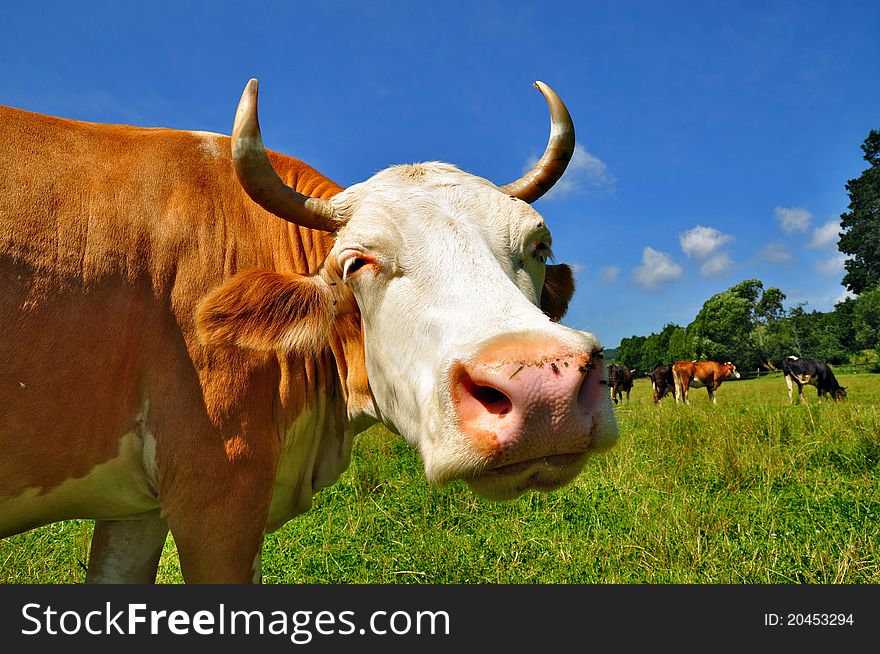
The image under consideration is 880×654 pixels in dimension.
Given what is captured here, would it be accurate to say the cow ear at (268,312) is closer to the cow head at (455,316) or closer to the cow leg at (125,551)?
the cow head at (455,316)

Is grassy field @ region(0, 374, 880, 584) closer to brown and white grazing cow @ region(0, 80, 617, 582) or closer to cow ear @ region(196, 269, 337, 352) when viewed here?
brown and white grazing cow @ region(0, 80, 617, 582)

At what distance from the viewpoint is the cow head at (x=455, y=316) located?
181 cm

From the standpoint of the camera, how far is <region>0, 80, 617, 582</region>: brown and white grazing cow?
2.07 m

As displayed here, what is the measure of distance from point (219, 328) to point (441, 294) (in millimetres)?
907

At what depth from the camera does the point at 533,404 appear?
1761 mm

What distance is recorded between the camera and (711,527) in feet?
14.4

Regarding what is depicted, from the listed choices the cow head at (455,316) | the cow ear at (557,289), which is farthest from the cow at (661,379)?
the cow head at (455,316)

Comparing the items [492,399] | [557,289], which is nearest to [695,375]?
[557,289]

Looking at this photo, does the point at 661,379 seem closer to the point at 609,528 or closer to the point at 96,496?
the point at 609,528

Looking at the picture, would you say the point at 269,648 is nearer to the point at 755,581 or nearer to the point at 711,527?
the point at 755,581

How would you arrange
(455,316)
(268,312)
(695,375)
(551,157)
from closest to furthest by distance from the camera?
1. (455,316)
2. (268,312)
3. (551,157)
4. (695,375)

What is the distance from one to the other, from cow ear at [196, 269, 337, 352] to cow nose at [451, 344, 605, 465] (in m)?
0.99

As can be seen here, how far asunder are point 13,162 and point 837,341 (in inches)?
2912

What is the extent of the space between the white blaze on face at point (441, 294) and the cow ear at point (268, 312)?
0.67 ft
